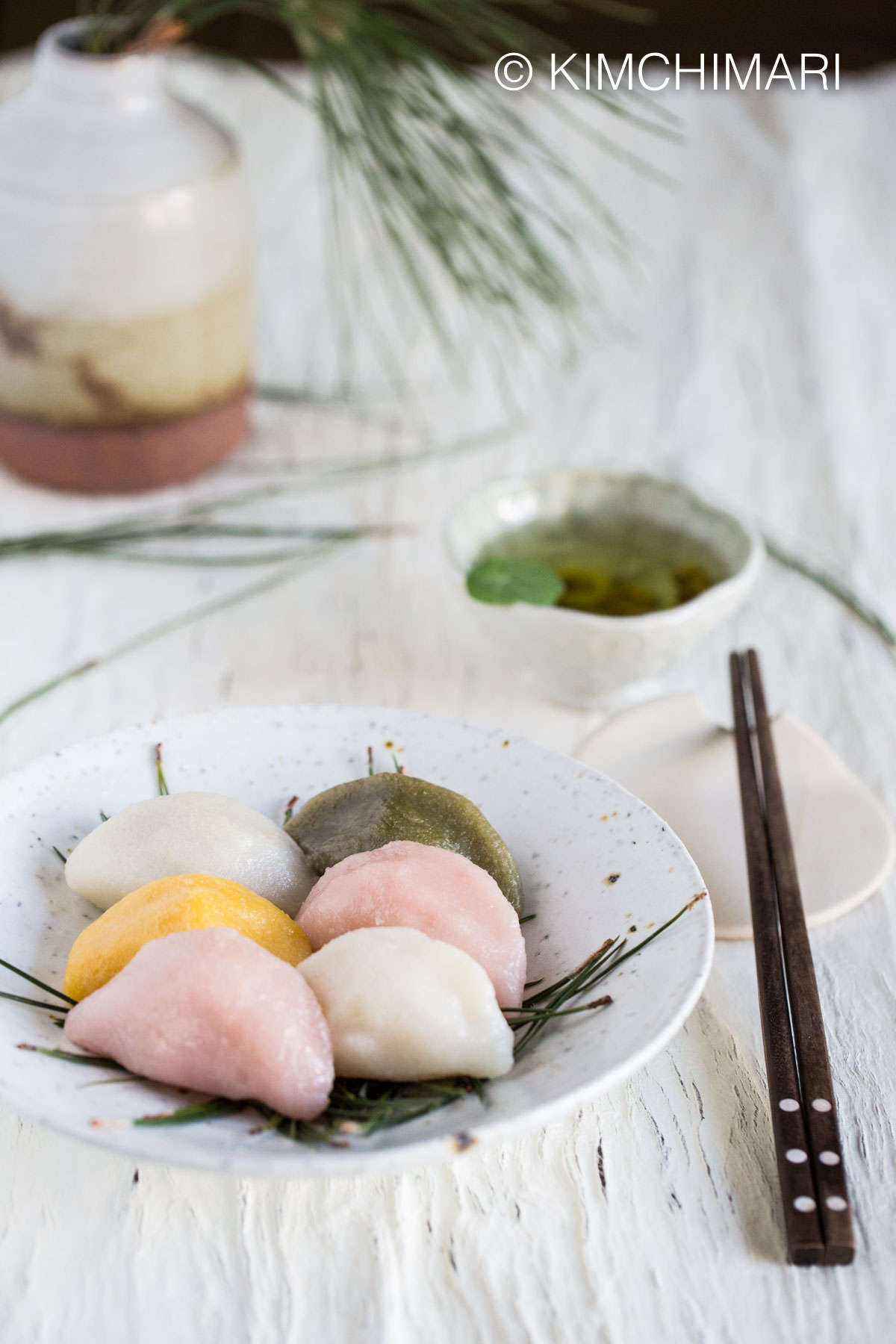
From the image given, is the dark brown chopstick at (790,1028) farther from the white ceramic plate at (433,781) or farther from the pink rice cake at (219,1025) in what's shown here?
the pink rice cake at (219,1025)

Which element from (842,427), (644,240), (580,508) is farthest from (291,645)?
(644,240)

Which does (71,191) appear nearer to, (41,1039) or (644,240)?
(41,1039)

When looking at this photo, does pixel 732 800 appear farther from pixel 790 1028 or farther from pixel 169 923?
pixel 169 923

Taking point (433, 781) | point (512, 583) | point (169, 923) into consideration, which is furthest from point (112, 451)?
point (169, 923)

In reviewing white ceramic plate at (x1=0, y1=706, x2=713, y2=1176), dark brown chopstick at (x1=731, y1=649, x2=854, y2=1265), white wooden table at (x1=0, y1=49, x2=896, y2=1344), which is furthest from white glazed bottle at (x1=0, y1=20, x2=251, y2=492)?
dark brown chopstick at (x1=731, y1=649, x2=854, y2=1265)

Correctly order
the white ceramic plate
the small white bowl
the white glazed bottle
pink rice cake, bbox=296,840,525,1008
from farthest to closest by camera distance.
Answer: the white glazed bottle → the small white bowl → pink rice cake, bbox=296,840,525,1008 → the white ceramic plate

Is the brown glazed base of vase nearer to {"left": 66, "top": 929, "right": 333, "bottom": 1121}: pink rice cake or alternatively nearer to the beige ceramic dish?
the beige ceramic dish
